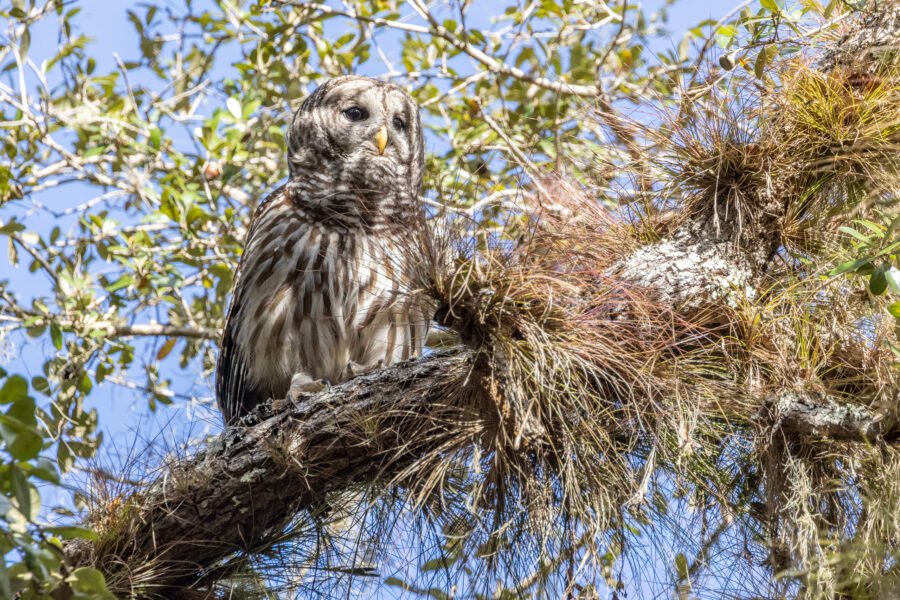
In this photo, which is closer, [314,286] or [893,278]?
[893,278]

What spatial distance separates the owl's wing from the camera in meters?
3.87

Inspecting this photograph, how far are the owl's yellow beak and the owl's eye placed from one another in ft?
0.49

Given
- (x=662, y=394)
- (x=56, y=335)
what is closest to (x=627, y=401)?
(x=662, y=394)

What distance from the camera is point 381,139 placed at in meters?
4.27

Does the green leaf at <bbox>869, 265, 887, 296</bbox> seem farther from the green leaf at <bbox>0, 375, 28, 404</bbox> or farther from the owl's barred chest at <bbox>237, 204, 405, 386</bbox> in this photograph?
the owl's barred chest at <bbox>237, 204, 405, 386</bbox>

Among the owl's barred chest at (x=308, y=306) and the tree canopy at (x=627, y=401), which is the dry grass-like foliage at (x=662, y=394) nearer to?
the tree canopy at (x=627, y=401)

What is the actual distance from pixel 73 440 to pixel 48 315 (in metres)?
0.61

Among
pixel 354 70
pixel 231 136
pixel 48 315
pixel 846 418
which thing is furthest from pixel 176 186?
pixel 846 418

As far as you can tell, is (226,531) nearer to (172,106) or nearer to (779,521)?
(779,521)

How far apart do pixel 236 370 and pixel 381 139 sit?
3.71 feet

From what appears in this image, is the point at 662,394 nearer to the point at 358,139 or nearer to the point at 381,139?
the point at 381,139

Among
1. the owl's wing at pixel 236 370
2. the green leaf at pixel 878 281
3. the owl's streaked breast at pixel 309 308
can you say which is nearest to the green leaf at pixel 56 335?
the owl's wing at pixel 236 370

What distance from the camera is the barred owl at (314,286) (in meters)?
3.62

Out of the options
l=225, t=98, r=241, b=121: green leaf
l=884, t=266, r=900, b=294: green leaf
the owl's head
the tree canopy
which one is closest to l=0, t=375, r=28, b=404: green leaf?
the tree canopy
